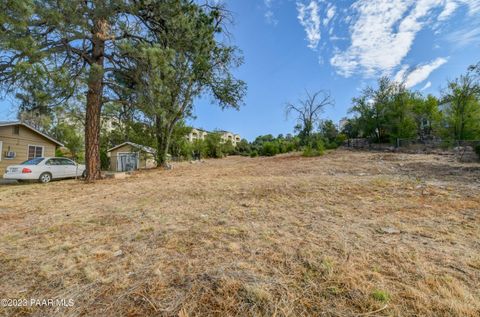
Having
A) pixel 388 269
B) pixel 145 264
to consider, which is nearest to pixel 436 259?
pixel 388 269

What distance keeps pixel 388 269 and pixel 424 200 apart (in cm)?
291

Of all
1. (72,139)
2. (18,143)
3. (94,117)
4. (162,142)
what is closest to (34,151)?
(18,143)

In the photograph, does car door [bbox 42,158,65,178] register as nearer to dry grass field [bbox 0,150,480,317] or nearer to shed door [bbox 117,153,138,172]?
dry grass field [bbox 0,150,480,317]

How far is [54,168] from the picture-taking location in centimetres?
908

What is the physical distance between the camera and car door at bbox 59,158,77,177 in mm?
9641

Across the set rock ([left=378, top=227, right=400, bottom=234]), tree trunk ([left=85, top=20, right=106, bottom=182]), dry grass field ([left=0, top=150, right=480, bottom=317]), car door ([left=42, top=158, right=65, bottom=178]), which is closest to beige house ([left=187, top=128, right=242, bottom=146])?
car door ([left=42, top=158, right=65, bottom=178])

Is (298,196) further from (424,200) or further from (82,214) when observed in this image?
(82,214)

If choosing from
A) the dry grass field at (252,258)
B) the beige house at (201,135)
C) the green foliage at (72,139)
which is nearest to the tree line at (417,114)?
the dry grass field at (252,258)

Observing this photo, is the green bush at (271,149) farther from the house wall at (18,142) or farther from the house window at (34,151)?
the house window at (34,151)

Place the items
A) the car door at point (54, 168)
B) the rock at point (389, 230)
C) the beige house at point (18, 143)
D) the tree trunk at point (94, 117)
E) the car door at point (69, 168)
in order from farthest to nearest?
the beige house at point (18, 143) → the car door at point (69, 168) → the car door at point (54, 168) → the tree trunk at point (94, 117) → the rock at point (389, 230)

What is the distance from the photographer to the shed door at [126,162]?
1855 cm

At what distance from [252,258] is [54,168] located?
11.3 metres

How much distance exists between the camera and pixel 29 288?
5.13 feet

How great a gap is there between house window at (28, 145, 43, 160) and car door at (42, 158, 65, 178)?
4.80 metres
